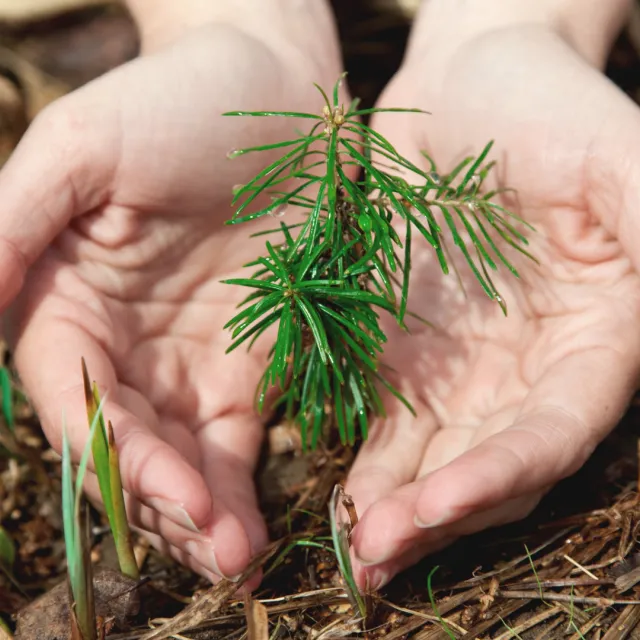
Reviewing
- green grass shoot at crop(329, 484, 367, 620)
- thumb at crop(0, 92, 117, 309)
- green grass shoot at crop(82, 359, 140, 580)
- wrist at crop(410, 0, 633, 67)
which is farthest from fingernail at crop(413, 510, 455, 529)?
wrist at crop(410, 0, 633, 67)

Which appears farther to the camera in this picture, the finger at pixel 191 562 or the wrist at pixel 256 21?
the wrist at pixel 256 21

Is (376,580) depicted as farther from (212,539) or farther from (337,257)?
(337,257)

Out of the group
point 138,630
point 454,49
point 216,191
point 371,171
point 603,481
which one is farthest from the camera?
point 454,49

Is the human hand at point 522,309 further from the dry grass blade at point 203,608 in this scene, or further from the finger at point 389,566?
the dry grass blade at point 203,608

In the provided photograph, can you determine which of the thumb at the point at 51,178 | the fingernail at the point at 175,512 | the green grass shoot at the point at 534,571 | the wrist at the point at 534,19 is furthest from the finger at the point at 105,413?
the wrist at the point at 534,19

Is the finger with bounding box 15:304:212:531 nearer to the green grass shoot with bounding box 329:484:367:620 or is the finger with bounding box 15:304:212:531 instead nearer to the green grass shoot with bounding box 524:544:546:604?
the green grass shoot with bounding box 329:484:367:620

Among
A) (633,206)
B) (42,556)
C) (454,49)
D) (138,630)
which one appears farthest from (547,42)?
(42,556)

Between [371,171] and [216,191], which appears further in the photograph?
[216,191]

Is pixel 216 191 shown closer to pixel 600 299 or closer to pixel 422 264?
pixel 422 264
